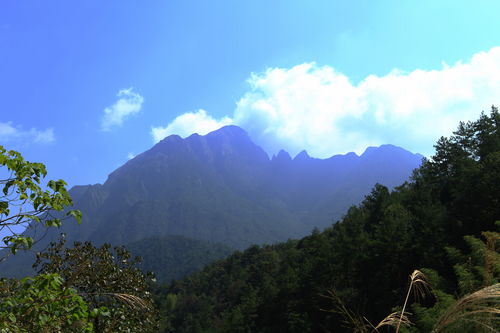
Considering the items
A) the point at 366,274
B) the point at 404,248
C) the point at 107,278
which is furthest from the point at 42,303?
the point at 366,274

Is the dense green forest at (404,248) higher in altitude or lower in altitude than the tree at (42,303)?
lower

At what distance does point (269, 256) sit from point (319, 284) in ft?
236

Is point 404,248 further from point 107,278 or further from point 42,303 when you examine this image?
point 42,303

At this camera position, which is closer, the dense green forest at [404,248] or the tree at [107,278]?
the tree at [107,278]

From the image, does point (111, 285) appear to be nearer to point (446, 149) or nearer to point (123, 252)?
point (123, 252)

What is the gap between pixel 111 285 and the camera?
1247 cm

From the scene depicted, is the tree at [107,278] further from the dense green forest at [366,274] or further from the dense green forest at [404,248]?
the dense green forest at [404,248]

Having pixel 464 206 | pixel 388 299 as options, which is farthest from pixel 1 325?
pixel 464 206

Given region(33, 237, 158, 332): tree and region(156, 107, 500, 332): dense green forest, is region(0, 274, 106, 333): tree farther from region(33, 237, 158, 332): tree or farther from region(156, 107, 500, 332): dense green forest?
region(33, 237, 158, 332): tree

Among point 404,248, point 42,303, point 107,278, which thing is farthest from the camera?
point 404,248

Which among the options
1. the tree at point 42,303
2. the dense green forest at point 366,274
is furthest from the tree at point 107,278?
the tree at point 42,303

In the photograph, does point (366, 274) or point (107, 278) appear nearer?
point (107, 278)

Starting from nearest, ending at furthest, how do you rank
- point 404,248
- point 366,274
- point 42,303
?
point 42,303 → point 404,248 → point 366,274

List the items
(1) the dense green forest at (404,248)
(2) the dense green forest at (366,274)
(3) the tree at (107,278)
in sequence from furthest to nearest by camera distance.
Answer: (1) the dense green forest at (404,248) < (3) the tree at (107,278) < (2) the dense green forest at (366,274)
